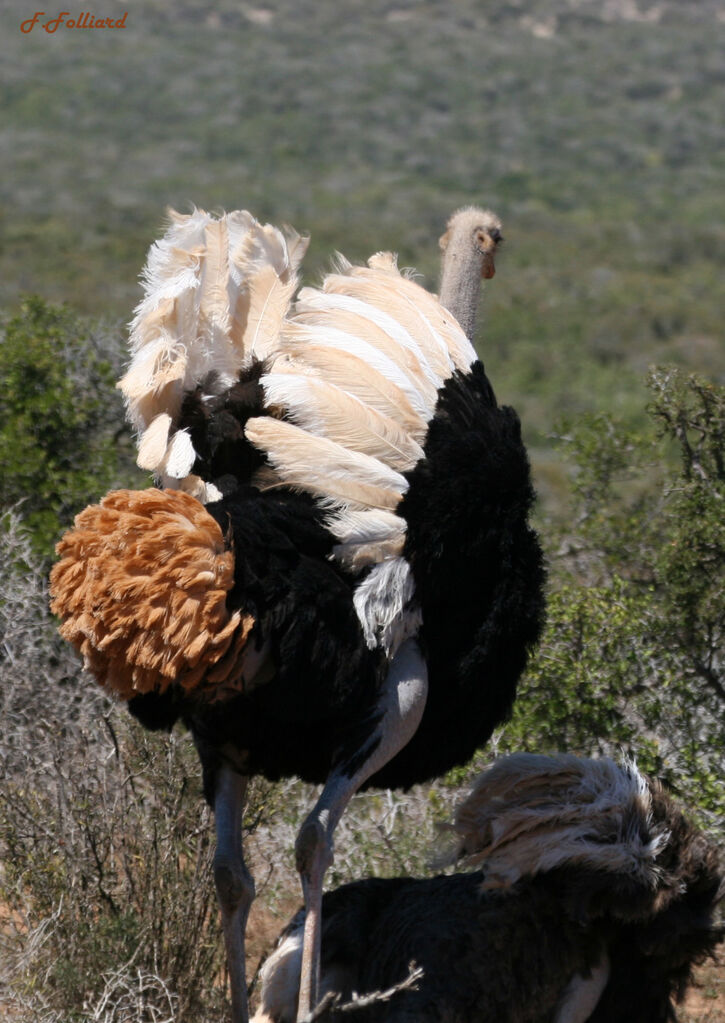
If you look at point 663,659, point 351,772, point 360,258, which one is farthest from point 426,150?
point 351,772

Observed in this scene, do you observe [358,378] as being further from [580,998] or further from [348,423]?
[580,998]

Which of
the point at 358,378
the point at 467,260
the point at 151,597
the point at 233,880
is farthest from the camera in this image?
the point at 467,260

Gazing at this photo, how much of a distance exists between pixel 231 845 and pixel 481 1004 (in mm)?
749

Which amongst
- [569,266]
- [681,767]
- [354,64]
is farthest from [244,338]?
[354,64]

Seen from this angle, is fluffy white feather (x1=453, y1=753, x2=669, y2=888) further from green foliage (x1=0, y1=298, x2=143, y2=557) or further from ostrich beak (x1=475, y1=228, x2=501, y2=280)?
green foliage (x1=0, y1=298, x2=143, y2=557)

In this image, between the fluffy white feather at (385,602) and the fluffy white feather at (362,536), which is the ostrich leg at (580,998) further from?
the fluffy white feather at (362,536)

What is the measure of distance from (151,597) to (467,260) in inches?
81.5

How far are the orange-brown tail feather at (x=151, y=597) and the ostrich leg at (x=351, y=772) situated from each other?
0.48 metres

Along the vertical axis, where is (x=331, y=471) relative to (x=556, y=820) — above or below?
above

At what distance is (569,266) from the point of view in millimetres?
28656

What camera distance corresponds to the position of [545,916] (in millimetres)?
4137

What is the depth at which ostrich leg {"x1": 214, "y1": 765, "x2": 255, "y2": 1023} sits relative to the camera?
3.91 metres

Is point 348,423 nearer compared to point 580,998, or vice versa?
point 348,423

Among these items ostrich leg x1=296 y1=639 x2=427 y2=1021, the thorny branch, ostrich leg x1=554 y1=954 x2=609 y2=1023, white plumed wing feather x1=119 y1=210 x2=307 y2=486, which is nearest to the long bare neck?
white plumed wing feather x1=119 y1=210 x2=307 y2=486
